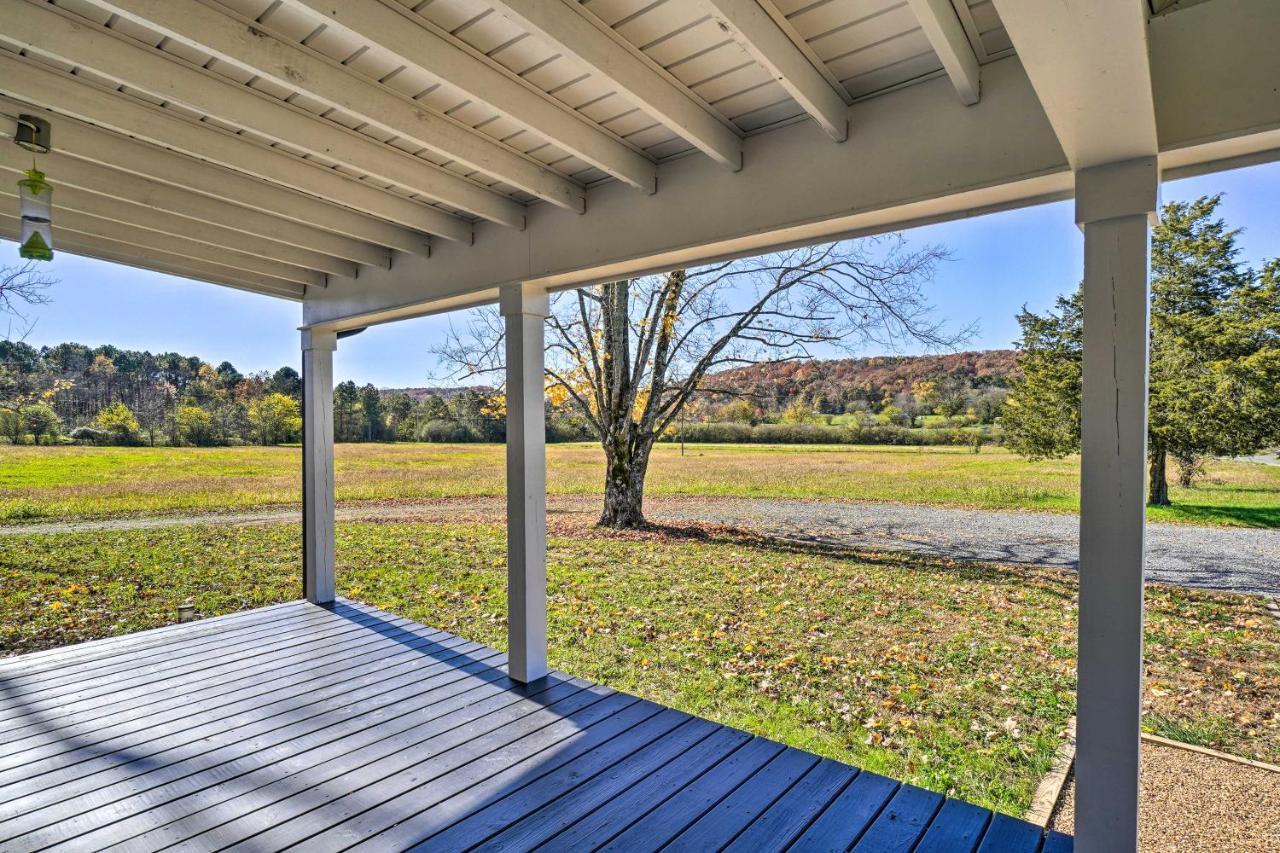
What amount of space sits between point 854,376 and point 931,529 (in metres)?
1.64

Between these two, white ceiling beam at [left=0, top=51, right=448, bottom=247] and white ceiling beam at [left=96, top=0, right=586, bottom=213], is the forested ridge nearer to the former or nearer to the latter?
white ceiling beam at [left=0, top=51, right=448, bottom=247]

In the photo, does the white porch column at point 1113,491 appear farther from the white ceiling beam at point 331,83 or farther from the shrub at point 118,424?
the shrub at point 118,424

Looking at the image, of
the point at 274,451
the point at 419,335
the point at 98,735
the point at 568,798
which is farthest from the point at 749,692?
the point at 419,335

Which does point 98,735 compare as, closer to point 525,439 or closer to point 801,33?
point 525,439

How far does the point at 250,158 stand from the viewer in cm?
201

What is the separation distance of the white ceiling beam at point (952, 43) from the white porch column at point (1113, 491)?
0.32 m

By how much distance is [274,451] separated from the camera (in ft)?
20.8

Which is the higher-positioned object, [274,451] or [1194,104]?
[1194,104]

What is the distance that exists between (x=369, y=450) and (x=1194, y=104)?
7781 millimetres

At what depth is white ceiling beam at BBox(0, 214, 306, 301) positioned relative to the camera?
2.80 meters

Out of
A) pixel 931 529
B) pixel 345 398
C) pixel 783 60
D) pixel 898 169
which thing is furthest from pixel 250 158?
pixel 345 398

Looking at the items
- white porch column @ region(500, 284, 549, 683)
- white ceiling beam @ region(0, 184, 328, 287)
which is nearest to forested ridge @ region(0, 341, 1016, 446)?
white ceiling beam @ region(0, 184, 328, 287)

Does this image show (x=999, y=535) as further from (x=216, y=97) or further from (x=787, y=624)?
(x=216, y=97)

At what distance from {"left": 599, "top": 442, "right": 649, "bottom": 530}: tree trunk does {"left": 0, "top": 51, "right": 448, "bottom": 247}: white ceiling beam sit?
13.5ft
